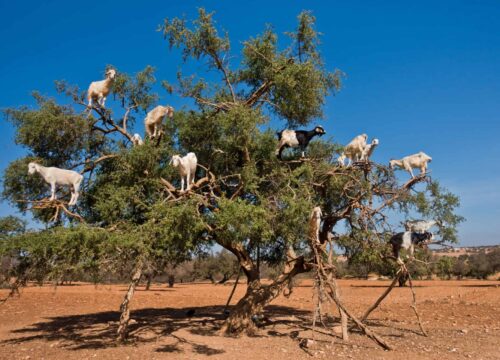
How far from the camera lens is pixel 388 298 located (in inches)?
901

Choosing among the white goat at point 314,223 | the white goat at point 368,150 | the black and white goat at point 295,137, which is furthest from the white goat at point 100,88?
the white goat at point 368,150

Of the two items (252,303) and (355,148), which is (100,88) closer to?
(355,148)

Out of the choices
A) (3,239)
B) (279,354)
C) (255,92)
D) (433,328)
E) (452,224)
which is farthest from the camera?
(433,328)

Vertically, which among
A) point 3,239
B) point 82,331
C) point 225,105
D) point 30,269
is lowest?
point 82,331

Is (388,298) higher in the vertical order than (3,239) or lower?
Answer: lower

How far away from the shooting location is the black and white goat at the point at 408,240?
10.1m

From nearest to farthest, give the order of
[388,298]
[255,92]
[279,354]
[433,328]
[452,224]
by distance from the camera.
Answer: [279,354] → [452,224] → [255,92] → [433,328] → [388,298]

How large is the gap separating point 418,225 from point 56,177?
893 cm

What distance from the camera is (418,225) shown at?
10.1 metres

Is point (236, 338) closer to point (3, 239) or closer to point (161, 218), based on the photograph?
point (161, 218)

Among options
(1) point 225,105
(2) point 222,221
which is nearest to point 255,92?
(1) point 225,105

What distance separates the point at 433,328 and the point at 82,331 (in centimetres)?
1164

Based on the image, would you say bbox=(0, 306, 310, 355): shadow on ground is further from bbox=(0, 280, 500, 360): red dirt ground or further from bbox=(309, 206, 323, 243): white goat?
bbox=(309, 206, 323, 243): white goat

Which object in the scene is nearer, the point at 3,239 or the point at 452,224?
the point at 3,239
